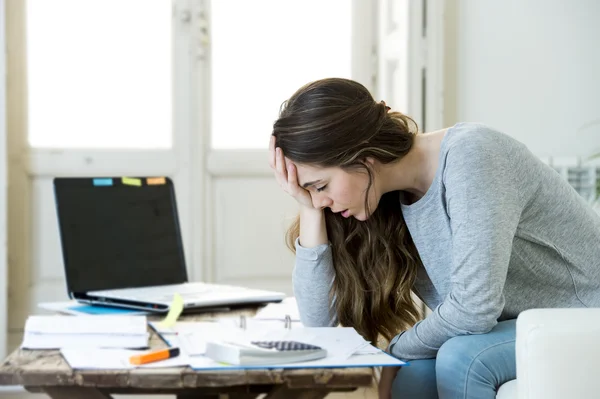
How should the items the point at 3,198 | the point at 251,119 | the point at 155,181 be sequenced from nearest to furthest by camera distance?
the point at 155,181 → the point at 3,198 → the point at 251,119

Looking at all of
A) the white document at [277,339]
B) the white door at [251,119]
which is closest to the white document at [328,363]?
the white document at [277,339]

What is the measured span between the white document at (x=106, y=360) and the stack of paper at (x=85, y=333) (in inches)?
1.7

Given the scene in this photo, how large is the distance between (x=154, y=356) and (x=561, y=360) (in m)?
0.57

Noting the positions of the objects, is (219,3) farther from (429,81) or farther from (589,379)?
(589,379)

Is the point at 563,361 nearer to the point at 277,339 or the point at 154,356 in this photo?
the point at 277,339

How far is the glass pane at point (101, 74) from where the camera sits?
3062 millimetres

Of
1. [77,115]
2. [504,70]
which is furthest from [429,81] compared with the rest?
[77,115]

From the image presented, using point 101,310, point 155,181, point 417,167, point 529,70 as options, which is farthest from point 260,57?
point 417,167

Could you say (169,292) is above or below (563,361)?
below

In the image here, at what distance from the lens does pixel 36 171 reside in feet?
9.86

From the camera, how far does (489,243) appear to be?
134 cm

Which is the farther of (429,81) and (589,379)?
(429,81)

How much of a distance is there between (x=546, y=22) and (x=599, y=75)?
277 millimetres

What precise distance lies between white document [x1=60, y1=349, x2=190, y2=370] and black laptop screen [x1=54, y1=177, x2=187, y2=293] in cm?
67
